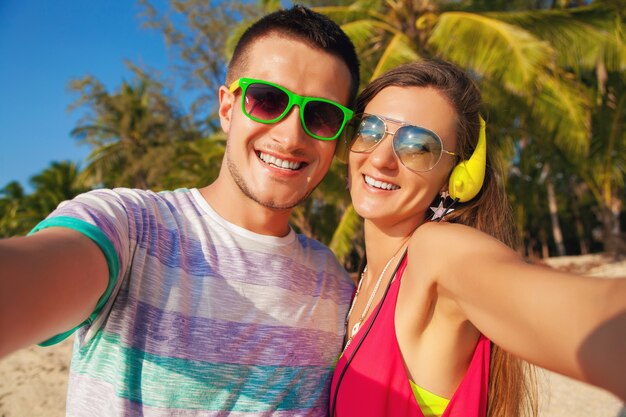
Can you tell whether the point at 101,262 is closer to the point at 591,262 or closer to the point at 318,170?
the point at 318,170

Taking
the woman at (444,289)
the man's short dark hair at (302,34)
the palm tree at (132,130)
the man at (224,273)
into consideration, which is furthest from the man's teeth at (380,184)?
the palm tree at (132,130)

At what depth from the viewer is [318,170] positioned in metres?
1.87

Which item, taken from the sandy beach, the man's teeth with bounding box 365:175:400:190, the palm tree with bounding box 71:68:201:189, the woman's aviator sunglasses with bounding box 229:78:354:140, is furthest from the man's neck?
the palm tree with bounding box 71:68:201:189

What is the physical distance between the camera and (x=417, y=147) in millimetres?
1834

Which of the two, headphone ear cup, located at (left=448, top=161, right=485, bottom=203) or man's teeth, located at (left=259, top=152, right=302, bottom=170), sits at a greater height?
man's teeth, located at (left=259, top=152, right=302, bottom=170)

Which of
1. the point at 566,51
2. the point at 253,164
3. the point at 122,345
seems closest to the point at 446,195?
the point at 253,164

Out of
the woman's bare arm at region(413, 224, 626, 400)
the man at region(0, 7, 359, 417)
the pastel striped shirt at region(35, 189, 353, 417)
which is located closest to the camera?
the woman's bare arm at region(413, 224, 626, 400)

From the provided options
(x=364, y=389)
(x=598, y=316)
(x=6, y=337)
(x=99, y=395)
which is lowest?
(x=364, y=389)

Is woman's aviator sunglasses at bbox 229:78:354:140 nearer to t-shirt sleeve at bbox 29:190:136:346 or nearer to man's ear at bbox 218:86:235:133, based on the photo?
man's ear at bbox 218:86:235:133

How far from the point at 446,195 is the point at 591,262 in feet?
42.7

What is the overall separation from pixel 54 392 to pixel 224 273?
5180 mm

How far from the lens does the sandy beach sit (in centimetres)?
465

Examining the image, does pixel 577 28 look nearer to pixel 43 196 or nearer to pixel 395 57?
pixel 395 57

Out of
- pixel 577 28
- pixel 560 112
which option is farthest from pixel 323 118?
pixel 577 28
